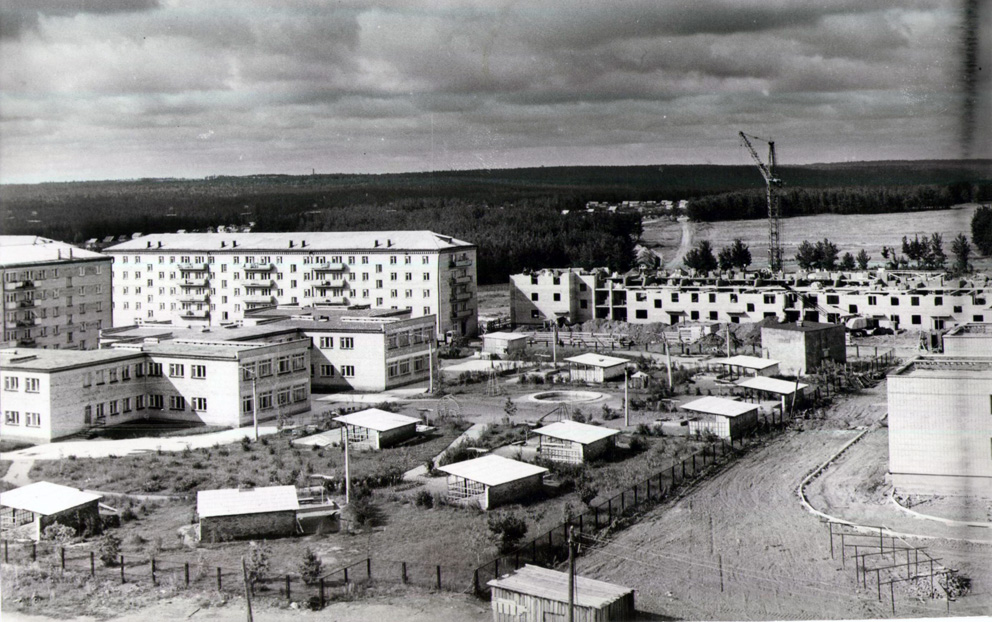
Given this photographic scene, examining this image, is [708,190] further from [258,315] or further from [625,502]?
[625,502]

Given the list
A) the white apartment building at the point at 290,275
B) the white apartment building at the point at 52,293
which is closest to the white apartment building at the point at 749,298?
the white apartment building at the point at 290,275

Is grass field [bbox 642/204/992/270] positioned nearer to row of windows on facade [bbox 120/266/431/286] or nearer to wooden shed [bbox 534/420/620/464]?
row of windows on facade [bbox 120/266/431/286]

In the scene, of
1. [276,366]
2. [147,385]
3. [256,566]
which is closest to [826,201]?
[276,366]

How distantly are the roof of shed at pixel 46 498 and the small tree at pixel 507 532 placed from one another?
733 cm

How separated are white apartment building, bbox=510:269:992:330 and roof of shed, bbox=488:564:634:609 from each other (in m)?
29.3

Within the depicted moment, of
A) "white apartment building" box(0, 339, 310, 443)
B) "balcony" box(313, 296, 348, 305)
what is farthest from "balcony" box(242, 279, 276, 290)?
"white apartment building" box(0, 339, 310, 443)

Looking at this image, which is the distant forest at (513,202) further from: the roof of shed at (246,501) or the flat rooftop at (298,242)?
the roof of shed at (246,501)

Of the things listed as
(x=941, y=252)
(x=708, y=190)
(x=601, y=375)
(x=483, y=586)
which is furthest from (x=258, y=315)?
(x=708, y=190)

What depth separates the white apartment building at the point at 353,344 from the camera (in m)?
33.6

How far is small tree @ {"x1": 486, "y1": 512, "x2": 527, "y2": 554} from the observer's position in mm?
17281

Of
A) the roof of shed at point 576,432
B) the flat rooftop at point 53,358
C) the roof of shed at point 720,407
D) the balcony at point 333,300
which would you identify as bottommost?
the roof of shed at point 576,432

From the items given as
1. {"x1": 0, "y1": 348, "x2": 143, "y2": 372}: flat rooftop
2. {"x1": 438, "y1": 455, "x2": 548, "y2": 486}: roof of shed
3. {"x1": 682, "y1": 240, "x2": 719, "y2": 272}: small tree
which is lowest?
{"x1": 438, "y1": 455, "x2": 548, "y2": 486}: roof of shed

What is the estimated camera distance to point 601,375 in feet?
113

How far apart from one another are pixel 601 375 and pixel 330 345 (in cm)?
913
